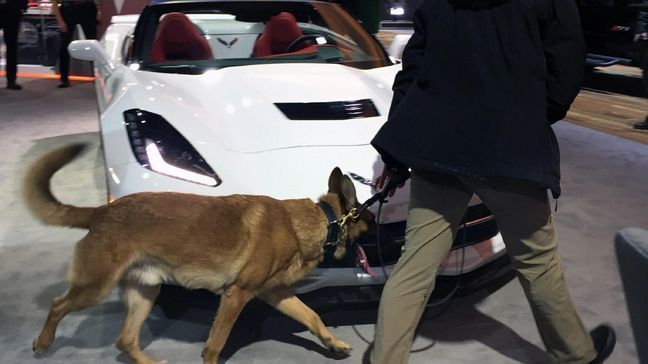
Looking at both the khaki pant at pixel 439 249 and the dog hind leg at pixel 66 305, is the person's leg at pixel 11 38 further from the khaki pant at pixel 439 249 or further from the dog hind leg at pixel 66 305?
the khaki pant at pixel 439 249

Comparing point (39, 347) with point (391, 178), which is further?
point (39, 347)

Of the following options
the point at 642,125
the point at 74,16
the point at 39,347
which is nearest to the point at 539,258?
the point at 39,347

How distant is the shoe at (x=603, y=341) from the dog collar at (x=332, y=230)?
953 millimetres

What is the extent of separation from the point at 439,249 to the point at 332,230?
1.21ft

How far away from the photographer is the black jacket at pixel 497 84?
176 centimetres

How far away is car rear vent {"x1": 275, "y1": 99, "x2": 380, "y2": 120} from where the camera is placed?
9.11ft

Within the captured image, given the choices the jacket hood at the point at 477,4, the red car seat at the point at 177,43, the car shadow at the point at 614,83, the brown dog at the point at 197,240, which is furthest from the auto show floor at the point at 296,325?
the car shadow at the point at 614,83

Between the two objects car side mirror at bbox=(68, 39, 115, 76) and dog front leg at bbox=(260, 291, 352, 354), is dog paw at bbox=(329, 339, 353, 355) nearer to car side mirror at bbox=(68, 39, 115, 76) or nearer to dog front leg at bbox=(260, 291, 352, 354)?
dog front leg at bbox=(260, 291, 352, 354)

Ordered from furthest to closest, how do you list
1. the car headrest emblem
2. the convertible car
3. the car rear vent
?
the convertible car < the car headrest emblem < the car rear vent

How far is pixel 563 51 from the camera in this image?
176 centimetres

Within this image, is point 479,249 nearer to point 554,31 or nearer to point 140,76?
point 554,31

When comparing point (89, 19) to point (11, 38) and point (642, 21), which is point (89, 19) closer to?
point (11, 38)

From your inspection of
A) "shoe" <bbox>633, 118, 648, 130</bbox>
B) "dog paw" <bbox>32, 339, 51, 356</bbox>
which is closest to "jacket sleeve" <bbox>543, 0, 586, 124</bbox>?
"dog paw" <bbox>32, 339, 51, 356</bbox>

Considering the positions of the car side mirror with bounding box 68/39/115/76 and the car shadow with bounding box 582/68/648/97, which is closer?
the car side mirror with bounding box 68/39/115/76
